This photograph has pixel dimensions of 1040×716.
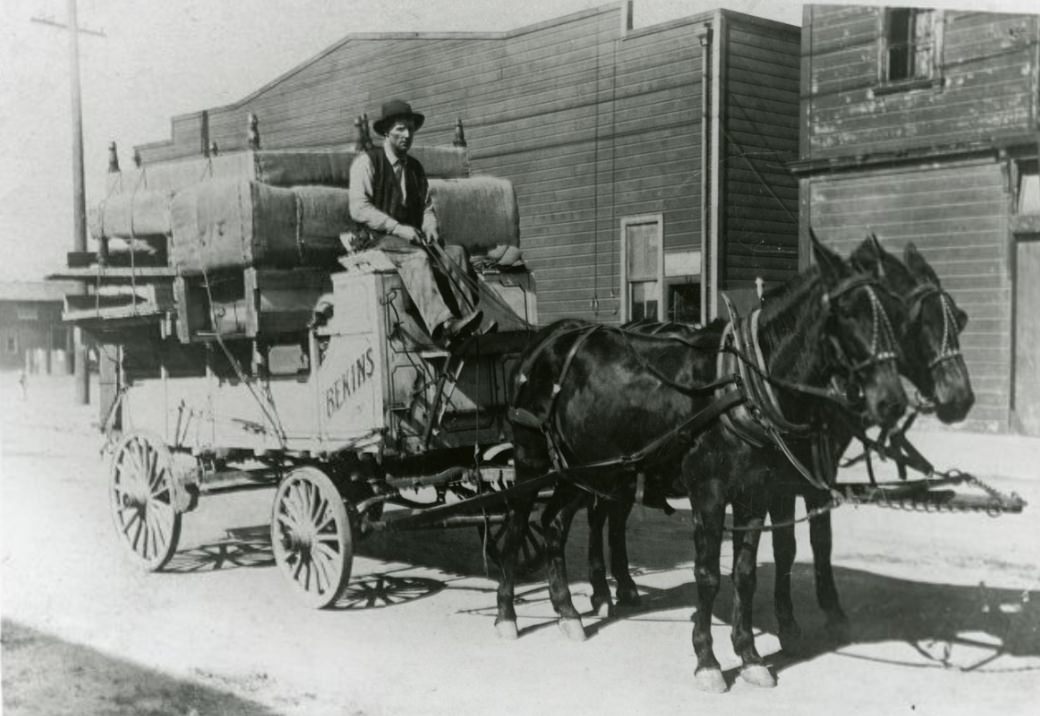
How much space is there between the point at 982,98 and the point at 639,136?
541 cm

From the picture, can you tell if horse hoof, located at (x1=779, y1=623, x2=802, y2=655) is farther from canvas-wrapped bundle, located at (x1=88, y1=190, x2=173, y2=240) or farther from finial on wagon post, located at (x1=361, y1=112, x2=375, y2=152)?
canvas-wrapped bundle, located at (x1=88, y1=190, x2=173, y2=240)

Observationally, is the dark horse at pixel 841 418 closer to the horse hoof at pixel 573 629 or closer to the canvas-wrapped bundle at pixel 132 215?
the horse hoof at pixel 573 629

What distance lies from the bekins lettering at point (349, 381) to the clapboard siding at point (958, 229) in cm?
637

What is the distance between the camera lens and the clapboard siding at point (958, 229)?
967 cm

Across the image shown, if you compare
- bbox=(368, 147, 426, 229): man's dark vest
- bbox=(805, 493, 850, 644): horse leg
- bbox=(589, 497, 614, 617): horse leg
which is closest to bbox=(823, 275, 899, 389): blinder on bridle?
bbox=(805, 493, 850, 644): horse leg

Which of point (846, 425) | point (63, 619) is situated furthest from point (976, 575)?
point (63, 619)

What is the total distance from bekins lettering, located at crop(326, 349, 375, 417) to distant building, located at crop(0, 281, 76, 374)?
24.0 metres

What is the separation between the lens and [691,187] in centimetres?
1501

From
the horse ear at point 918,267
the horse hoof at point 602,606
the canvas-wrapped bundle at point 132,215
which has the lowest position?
the horse hoof at point 602,606

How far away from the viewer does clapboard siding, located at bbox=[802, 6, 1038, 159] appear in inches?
423

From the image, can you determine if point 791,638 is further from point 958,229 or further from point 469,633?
point 958,229

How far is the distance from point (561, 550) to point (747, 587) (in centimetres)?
138

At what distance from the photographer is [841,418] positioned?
15.1 feet

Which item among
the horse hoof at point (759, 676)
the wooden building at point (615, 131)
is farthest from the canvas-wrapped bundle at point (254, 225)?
the wooden building at point (615, 131)
